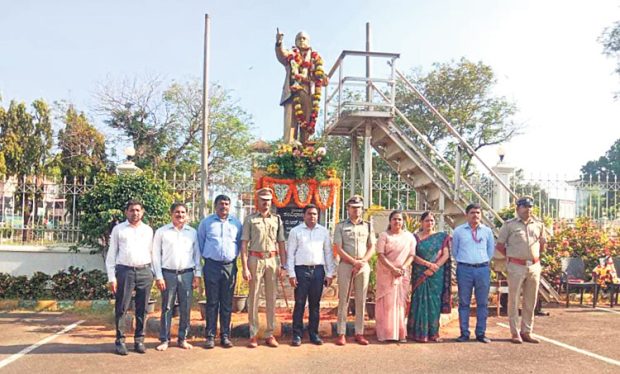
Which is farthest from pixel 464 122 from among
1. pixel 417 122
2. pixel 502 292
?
pixel 502 292

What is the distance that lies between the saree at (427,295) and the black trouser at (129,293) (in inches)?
114

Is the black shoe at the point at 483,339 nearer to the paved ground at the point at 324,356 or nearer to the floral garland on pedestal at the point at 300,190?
the paved ground at the point at 324,356

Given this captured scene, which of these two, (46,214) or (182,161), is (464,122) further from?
(46,214)

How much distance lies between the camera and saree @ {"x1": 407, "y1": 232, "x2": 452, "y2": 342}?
238 inches

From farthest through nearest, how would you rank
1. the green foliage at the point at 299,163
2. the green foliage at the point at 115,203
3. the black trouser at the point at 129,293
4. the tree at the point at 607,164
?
the tree at the point at 607,164, the green foliage at the point at 299,163, the green foliage at the point at 115,203, the black trouser at the point at 129,293

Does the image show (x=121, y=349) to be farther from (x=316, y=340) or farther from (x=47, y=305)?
(x=47, y=305)

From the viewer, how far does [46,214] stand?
960cm

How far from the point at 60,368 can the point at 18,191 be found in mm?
5223

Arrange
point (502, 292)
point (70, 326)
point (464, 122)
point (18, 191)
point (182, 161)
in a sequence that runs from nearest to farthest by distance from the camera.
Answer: point (70, 326)
point (502, 292)
point (18, 191)
point (182, 161)
point (464, 122)

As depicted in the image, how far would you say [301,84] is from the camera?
8.85 meters

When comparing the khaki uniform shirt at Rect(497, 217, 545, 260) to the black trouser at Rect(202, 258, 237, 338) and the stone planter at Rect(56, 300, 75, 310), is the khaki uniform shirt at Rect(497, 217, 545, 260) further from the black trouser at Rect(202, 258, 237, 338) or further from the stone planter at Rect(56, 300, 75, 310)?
the stone planter at Rect(56, 300, 75, 310)

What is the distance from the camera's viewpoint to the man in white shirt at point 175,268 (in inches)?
218

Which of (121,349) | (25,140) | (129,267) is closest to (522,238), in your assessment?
(129,267)

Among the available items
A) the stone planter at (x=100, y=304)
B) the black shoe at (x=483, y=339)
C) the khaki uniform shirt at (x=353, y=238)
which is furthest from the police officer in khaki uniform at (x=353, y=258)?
the stone planter at (x=100, y=304)
